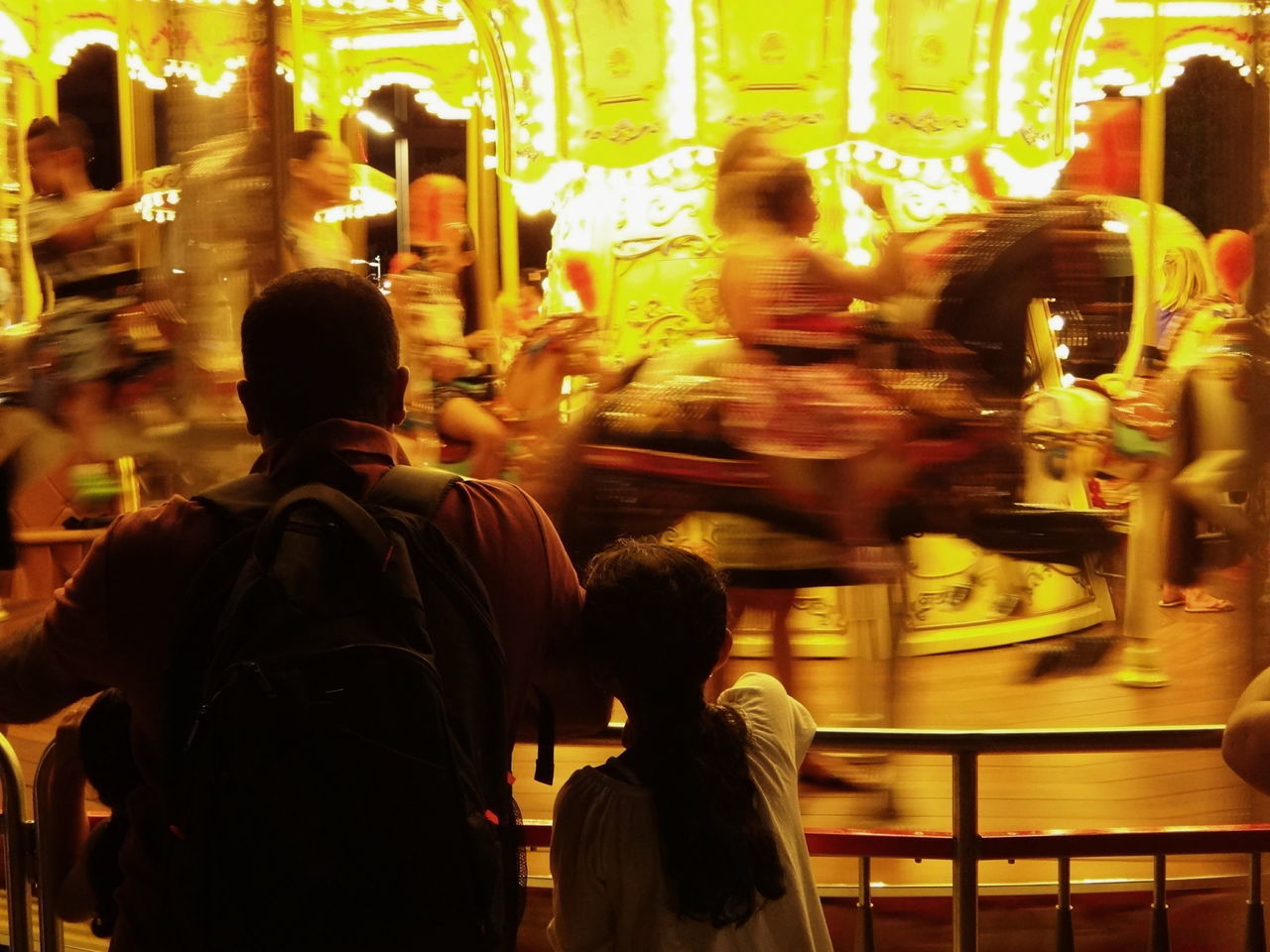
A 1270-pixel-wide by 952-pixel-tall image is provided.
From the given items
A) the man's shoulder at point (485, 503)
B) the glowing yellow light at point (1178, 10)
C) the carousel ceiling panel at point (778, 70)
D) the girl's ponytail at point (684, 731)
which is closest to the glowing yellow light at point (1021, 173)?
the carousel ceiling panel at point (778, 70)

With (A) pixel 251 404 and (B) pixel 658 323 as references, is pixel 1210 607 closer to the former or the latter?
(B) pixel 658 323

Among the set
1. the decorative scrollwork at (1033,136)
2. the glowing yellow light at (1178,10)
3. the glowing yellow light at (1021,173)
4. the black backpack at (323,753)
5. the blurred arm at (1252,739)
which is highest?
the glowing yellow light at (1178,10)

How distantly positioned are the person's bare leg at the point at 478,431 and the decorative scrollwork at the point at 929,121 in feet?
6.74

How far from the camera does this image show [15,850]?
7.87 ft

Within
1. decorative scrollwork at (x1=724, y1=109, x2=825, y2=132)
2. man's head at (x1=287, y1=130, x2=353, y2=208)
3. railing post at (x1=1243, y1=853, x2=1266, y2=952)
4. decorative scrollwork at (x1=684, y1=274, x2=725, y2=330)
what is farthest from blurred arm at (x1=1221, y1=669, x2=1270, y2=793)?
decorative scrollwork at (x1=724, y1=109, x2=825, y2=132)

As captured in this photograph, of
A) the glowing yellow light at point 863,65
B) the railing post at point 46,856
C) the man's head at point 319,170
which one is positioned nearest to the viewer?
the railing post at point 46,856

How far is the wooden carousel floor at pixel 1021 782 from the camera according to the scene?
316 centimetres

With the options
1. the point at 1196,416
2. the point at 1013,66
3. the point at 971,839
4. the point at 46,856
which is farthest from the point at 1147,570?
the point at 46,856

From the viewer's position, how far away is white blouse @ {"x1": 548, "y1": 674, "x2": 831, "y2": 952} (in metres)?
1.57

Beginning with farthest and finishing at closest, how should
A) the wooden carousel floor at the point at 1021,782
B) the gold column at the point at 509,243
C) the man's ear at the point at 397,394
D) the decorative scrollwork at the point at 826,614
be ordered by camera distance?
the gold column at the point at 509,243, the decorative scrollwork at the point at 826,614, the wooden carousel floor at the point at 1021,782, the man's ear at the point at 397,394

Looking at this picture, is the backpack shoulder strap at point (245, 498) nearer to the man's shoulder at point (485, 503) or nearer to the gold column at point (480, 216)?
the man's shoulder at point (485, 503)

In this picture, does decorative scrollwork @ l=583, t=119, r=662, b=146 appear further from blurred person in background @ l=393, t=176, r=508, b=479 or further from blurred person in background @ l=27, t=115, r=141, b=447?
blurred person in background @ l=27, t=115, r=141, b=447

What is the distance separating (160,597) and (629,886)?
65 cm

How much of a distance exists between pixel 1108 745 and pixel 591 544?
2000 mm
